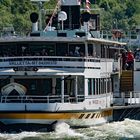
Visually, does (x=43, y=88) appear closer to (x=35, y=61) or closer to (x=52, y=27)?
(x=35, y=61)

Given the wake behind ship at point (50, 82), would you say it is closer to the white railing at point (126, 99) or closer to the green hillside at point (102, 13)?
the white railing at point (126, 99)

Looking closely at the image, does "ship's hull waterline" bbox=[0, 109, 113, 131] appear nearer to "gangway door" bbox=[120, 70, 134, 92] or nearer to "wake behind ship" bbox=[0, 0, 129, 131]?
"wake behind ship" bbox=[0, 0, 129, 131]

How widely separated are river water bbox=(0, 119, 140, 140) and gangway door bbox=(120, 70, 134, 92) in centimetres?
518

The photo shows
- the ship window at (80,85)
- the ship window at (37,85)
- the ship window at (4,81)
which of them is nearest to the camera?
the ship window at (37,85)

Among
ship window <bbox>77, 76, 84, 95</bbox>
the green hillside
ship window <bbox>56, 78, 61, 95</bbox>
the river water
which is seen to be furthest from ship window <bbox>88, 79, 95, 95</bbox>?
the green hillside

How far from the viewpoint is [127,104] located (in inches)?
1626

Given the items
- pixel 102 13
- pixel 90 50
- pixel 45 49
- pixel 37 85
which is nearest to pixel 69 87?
pixel 37 85

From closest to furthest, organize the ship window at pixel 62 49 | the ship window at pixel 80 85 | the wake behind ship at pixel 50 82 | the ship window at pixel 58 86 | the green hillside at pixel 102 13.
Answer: the wake behind ship at pixel 50 82, the ship window at pixel 58 86, the ship window at pixel 80 85, the ship window at pixel 62 49, the green hillside at pixel 102 13

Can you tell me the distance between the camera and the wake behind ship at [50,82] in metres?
34.9

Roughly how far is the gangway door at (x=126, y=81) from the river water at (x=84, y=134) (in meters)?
5.18

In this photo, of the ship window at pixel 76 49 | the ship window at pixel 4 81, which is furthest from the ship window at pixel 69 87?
the ship window at pixel 4 81

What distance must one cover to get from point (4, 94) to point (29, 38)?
8.09ft

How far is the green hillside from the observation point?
4734 inches

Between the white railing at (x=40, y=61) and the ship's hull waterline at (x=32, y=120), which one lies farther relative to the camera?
the white railing at (x=40, y=61)
